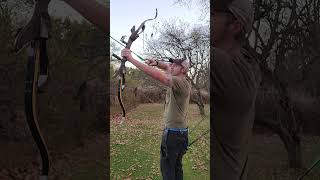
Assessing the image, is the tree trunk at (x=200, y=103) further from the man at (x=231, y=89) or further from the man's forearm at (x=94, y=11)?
the man's forearm at (x=94, y=11)

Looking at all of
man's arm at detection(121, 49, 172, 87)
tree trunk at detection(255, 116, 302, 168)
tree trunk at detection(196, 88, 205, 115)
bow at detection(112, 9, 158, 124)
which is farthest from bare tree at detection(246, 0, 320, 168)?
bow at detection(112, 9, 158, 124)

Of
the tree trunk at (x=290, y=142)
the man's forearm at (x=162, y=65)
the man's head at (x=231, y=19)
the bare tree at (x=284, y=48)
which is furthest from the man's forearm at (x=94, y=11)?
the tree trunk at (x=290, y=142)

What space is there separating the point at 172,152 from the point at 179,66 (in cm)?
65

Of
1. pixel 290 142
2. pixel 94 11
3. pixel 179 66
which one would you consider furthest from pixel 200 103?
pixel 94 11

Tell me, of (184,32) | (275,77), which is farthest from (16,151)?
(275,77)

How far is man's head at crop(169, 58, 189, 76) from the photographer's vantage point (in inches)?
135

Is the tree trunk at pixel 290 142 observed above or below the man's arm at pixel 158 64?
below

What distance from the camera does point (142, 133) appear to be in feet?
11.2

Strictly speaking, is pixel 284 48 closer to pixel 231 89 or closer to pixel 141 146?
pixel 231 89

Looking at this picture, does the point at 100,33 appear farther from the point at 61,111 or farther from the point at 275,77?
the point at 275,77

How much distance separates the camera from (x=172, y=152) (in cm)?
344

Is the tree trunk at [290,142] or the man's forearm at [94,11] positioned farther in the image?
the tree trunk at [290,142]

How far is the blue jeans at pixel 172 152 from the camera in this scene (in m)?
3.43

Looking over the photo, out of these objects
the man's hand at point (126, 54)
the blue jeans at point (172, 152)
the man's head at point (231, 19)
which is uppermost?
the man's head at point (231, 19)
